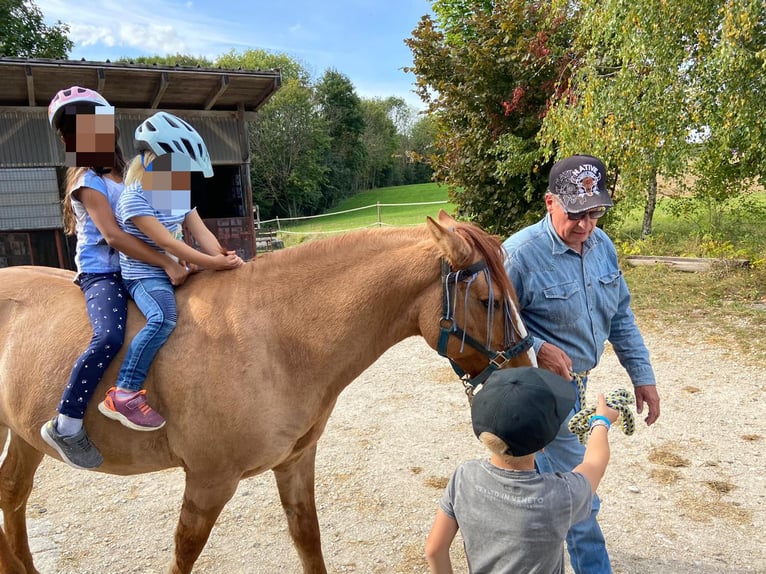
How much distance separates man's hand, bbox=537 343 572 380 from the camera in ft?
7.25

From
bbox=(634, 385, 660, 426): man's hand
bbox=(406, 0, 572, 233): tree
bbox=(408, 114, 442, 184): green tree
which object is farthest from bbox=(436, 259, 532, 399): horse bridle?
bbox=(408, 114, 442, 184): green tree

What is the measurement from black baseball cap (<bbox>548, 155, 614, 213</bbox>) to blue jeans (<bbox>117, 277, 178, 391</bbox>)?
5.94 ft

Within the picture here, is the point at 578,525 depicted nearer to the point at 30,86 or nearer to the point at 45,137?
the point at 30,86

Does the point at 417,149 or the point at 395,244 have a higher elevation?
the point at 417,149

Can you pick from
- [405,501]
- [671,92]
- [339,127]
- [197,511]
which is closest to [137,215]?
[197,511]

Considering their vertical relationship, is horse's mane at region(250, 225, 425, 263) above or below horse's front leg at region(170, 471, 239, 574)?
above

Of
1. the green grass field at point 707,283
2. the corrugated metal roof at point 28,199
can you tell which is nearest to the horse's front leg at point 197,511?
the green grass field at point 707,283

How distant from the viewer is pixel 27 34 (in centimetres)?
2395

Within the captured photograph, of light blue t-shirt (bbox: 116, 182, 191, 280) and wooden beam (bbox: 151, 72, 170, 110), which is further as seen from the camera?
wooden beam (bbox: 151, 72, 170, 110)

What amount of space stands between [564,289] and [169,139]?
1.91 m

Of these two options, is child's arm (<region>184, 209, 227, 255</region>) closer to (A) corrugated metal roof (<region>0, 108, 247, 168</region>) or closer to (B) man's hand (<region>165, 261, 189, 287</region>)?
(B) man's hand (<region>165, 261, 189, 287</region>)

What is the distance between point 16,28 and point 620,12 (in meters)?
26.3

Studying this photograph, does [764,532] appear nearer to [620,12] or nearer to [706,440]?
[706,440]

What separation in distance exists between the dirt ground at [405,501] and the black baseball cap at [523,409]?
188cm
